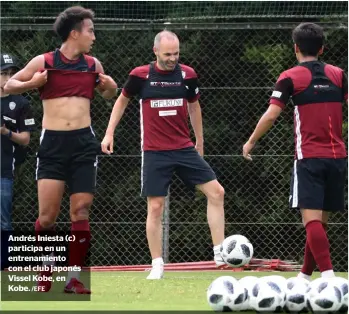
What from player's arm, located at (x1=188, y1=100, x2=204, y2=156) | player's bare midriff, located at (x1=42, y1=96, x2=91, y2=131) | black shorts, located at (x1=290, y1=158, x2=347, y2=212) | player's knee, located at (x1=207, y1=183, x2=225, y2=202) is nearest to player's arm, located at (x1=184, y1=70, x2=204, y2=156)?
player's arm, located at (x1=188, y1=100, x2=204, y2=156)

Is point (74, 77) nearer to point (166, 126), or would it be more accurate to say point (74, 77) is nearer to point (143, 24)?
point (166, 126)

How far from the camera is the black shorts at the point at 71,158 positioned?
8.38m

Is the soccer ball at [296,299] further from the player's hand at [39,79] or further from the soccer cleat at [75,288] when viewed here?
the player's hand at [39,79]

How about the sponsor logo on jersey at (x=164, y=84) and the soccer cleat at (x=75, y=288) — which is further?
the sponsor logo on jersey at (x=164, y=84)

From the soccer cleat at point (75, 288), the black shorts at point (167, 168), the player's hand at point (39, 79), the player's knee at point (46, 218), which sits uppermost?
the player's hand at point (39, 79)

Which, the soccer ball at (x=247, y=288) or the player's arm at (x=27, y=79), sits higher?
the player's arm at (x=27, y=79)

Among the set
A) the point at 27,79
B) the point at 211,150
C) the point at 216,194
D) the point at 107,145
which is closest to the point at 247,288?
the point at 27,79

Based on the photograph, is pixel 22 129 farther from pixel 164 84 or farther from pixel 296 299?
pixel 296 299

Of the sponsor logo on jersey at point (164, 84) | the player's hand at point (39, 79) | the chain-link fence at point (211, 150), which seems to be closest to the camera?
the player's hand at point (39, 79)

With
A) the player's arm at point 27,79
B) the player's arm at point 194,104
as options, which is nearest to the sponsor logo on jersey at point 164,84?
the player's arm at point 194,104

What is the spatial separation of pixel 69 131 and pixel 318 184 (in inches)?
75.5

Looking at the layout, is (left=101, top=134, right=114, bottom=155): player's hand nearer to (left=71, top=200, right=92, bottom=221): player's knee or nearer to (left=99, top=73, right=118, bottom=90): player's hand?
(left=99, top=73, right=118, bottom=90): player's hand

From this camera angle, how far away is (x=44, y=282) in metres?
8.44

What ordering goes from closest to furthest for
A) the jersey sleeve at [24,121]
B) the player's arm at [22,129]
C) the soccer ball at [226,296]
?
the soccer ball at [226,296]
the player's arm at [22,129]
the jersey sleeve at [24,121]
